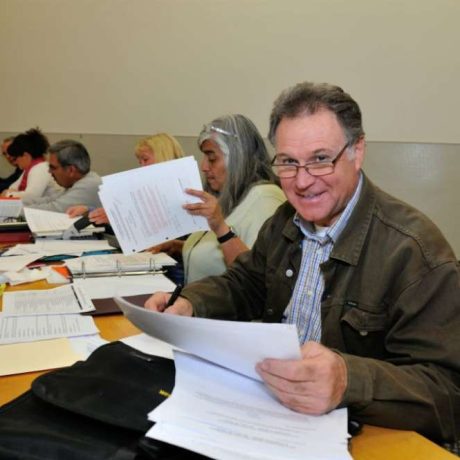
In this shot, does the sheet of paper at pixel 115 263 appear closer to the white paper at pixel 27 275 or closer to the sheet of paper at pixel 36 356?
the white paper at pixel 27 275

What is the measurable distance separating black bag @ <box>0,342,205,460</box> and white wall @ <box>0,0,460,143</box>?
3520 mm

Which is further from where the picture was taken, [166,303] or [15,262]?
[15,262]

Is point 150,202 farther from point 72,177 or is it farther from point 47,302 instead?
point 72,177

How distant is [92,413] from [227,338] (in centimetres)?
21

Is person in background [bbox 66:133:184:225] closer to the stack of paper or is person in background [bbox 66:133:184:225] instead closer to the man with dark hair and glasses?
the stack of paper

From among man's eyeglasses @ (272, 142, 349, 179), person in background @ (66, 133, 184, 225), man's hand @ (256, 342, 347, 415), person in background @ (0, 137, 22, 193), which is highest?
man's eyeglasses @ (272, 142, 349, 179)

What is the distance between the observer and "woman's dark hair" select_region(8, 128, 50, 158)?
13.3 feet

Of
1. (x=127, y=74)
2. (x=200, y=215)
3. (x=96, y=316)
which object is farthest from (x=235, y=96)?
(x=96, y=316)

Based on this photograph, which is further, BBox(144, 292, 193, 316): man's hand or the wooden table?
BBox(144, 292, 193, 316): man's hand

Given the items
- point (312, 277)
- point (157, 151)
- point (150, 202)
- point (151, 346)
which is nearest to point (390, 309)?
point (312, 277)

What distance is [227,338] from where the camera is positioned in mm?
721

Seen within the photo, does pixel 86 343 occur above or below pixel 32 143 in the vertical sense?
below

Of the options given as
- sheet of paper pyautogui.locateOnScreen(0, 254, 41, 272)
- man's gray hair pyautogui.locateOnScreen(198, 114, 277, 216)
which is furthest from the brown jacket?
sheet of paper pyautogui.locateOnScreen(0, 254, 41, 272)

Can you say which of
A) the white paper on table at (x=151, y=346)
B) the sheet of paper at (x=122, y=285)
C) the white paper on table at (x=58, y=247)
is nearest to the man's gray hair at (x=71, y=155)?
the white paper on table at (x=58, y=247)
